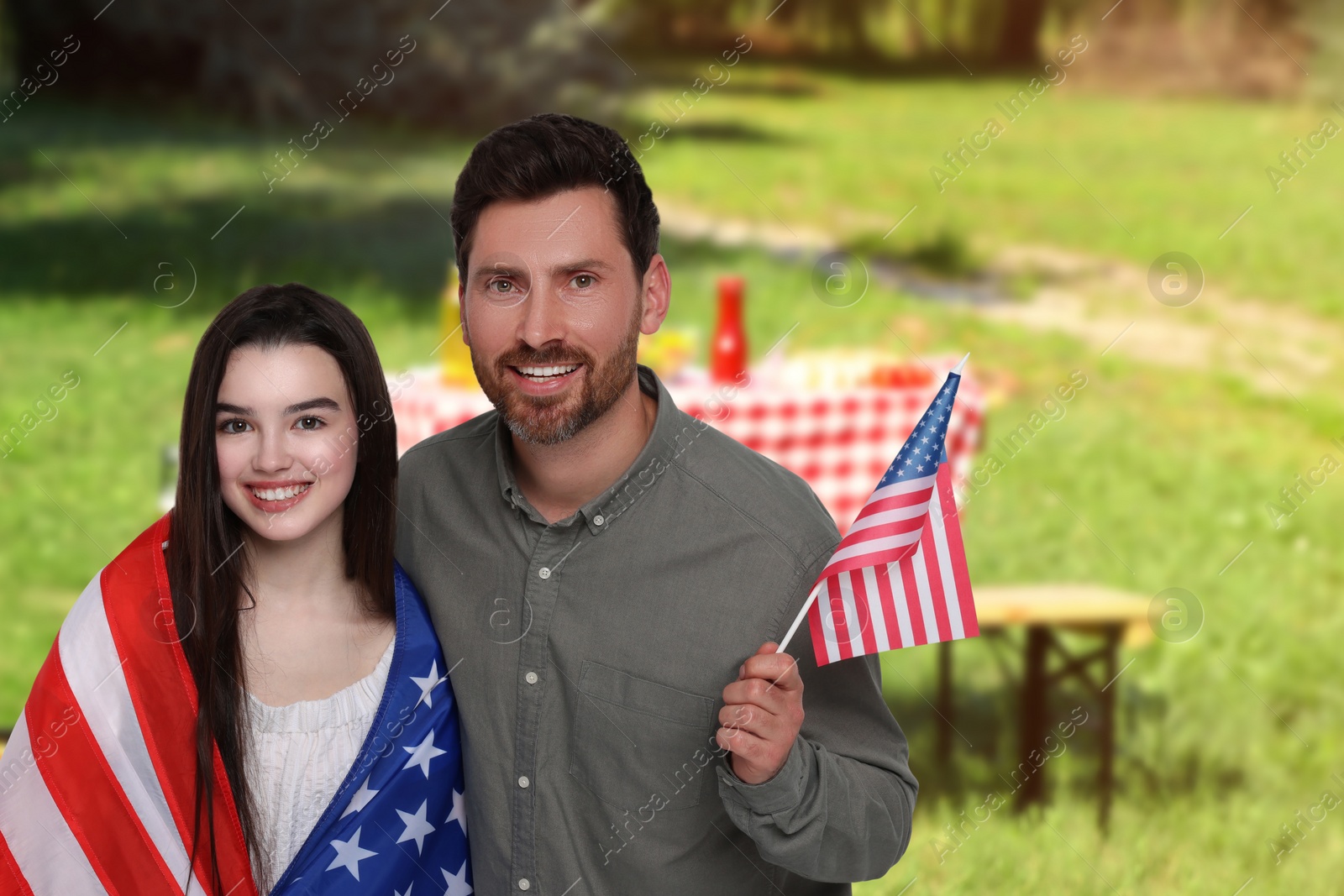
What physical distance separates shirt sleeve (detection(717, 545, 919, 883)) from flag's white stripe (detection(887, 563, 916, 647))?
19 cm

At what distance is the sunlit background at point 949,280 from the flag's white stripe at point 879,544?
2.12 m

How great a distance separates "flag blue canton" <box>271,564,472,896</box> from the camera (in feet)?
7.00

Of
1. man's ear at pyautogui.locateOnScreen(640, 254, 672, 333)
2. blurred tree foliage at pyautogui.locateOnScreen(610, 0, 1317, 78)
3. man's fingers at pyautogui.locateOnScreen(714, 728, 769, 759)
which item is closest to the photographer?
man's fingers at pyautogui.locateOnScreen(714, 728, 769, 759)

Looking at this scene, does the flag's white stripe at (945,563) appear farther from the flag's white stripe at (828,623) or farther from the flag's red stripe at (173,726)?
the flag's red stripe at (173,726)

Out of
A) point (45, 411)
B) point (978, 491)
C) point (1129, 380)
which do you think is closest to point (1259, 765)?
point (978, 491)

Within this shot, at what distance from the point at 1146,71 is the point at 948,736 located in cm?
1494

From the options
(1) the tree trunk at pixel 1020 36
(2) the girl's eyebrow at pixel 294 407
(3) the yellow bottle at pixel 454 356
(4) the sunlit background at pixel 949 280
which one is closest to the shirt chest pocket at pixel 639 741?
(2) the girl's eyebrow at pixel 294 407

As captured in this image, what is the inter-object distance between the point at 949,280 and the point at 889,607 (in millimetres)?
11204

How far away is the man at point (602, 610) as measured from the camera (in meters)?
2.15

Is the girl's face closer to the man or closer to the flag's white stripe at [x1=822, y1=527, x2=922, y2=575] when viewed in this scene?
the man

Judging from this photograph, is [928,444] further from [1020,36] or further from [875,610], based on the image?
[1020,36]

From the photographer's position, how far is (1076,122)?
55.2 feet

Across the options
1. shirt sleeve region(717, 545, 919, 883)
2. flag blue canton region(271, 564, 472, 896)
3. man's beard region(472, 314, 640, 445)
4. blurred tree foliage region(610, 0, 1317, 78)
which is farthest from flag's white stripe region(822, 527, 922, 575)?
blurred tree foliage region(610, 0, 1317, 78)

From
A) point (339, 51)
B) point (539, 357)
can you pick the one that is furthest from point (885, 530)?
point (339, 51)
